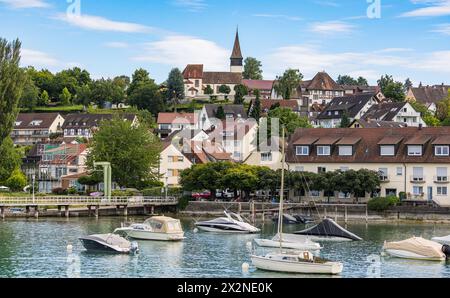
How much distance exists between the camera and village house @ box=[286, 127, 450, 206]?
75312mm

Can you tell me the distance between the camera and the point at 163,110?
16712 cm

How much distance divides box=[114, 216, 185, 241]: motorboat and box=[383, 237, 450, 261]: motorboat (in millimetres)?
14675

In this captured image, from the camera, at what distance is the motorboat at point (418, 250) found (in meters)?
47.4

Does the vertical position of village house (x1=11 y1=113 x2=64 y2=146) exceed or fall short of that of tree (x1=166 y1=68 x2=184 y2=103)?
it falls short

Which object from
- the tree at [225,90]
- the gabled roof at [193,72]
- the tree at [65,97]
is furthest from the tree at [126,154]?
the gabled roof at [193,72]

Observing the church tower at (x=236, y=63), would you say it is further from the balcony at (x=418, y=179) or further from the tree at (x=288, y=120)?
the balcony at (x=418, y=179)

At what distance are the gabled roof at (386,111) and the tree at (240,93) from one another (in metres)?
35.2

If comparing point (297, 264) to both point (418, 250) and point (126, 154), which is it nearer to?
point (418, 250)

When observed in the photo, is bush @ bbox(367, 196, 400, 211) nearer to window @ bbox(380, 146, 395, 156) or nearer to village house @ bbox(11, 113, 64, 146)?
window @ bbox(380, 146, 395, 156)

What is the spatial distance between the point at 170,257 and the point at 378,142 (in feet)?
117

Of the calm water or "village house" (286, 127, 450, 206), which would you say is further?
"village house" (286, 127, 450, 206)

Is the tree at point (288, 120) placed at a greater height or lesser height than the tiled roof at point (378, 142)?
greater

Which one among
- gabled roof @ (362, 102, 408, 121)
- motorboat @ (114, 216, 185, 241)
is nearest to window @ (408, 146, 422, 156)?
motorboat @ (114, 216, 185, 241)

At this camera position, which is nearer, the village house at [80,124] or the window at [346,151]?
the window at [346,151]
